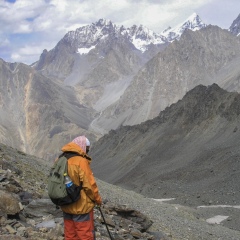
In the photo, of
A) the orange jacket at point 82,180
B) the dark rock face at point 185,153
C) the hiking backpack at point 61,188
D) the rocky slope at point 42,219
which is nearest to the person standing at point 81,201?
the orange jacket at point 82,180

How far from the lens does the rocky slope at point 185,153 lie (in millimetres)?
61438

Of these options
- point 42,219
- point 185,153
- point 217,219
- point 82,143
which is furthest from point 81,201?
point 185,153

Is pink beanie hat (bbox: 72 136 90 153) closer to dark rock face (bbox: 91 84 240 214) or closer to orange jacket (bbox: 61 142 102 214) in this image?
orange jacket (bbox: 61 142 102 214)

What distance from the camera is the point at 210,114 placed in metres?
98.8

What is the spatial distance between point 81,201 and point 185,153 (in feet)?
262

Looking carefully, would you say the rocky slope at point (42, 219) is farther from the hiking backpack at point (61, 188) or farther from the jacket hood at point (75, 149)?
the jacket hood at point (75, 149)

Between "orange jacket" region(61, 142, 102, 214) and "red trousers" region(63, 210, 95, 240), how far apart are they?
0.13 metres

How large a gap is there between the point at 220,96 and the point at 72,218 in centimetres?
9674

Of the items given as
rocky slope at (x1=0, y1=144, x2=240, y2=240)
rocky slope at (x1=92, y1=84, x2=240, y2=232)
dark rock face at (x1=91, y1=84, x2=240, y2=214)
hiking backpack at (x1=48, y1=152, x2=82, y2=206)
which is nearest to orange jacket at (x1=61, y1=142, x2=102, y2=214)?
hiking backpack at (x1=48, y1=152, x2=82, y2=206)

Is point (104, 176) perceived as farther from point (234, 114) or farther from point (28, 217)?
point (28, 217)

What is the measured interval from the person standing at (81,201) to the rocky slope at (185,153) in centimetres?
4404

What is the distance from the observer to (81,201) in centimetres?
870

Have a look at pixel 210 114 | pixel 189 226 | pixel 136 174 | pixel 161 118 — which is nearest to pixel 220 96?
pixel 210 114

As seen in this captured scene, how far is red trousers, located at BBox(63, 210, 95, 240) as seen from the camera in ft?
28.7
